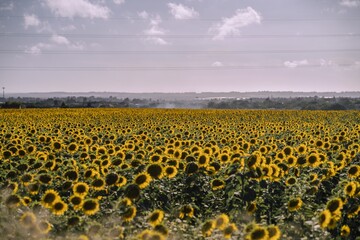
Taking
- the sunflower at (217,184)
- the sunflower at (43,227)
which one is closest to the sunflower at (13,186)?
the sunflower at (43,227)

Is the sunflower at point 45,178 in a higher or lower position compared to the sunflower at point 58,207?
higher

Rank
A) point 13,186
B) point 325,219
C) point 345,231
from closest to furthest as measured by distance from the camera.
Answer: point 325,219 → point 345,231 → point 13,186

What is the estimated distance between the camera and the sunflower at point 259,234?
13.1ft

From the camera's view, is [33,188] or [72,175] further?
[72,175]

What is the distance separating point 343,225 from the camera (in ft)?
17.0

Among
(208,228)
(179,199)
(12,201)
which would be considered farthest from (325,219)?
(12,201)

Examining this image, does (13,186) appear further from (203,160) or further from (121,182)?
(203,160)

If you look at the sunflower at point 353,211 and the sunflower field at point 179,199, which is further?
the sunflower at point 353,211

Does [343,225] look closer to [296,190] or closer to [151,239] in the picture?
[296,190]

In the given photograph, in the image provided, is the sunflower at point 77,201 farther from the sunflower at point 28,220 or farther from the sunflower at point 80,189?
the sunflower at point 28,220

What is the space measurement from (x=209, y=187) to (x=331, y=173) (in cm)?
181

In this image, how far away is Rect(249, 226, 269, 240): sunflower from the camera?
400 centimetres

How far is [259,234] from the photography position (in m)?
4.01

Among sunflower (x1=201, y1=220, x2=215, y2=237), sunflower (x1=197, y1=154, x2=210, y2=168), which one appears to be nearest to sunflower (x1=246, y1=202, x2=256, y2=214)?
sunflower (x1=201, y1=220, x2=215, y2=237)
